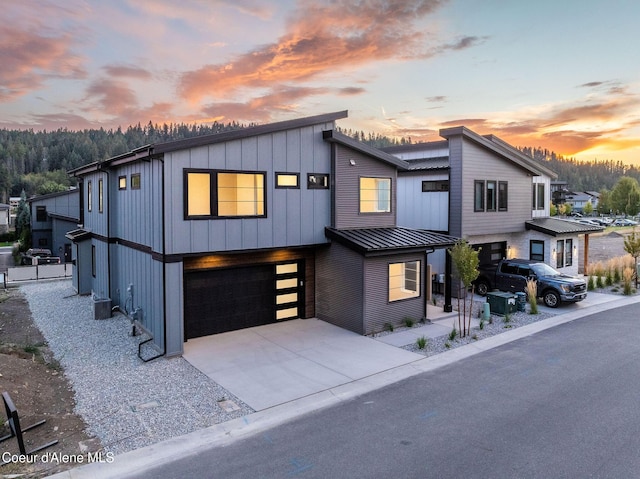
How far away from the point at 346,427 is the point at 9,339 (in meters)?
11.1

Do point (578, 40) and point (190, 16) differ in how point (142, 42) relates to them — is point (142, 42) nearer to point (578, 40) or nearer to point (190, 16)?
point (190, 16)

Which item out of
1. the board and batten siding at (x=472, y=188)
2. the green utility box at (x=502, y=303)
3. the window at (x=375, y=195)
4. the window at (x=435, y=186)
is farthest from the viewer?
the window at (x=435, y=186)

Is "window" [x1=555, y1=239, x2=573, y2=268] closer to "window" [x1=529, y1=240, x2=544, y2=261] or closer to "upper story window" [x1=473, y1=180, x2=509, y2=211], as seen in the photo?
"window" [x1=529, y1=240, x2=544, y2=261]

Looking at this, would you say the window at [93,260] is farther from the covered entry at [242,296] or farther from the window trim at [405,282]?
the window trim at [405,282]

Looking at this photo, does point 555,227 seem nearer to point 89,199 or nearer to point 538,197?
point 538,197

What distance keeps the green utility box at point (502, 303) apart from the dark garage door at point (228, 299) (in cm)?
820

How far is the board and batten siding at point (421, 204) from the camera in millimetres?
19531

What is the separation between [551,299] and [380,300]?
819 cm

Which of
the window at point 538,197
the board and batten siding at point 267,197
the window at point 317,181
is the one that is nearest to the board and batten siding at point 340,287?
the board and batten siding at point 267,197

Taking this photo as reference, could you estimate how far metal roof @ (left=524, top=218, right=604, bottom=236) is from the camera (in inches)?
841

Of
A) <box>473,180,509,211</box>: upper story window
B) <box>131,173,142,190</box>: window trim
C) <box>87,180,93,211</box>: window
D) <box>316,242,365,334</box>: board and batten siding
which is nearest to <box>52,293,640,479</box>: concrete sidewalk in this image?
<box>316,242,365,334</box>: board and batten siding

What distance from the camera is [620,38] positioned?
19375 mm

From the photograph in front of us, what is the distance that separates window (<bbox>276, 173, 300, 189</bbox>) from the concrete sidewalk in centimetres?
631

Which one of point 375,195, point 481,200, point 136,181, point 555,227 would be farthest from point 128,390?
point 555,227
